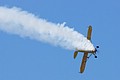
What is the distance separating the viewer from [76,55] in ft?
413

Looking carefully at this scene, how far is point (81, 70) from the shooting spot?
433ft

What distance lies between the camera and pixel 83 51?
123 m

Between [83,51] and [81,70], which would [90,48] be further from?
[81,70]

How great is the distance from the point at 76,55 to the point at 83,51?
9.69ft

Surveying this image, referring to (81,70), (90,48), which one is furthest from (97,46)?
(81,70)

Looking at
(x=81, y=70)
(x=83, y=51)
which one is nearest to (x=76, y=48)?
(x=83, y=51)

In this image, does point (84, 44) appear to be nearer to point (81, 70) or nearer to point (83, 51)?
point (83, 51)

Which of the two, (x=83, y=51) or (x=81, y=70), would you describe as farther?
(x=81, y=70)

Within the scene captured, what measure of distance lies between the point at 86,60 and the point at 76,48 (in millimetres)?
8193

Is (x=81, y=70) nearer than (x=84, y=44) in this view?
No

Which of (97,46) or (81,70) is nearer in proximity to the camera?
(97,46)

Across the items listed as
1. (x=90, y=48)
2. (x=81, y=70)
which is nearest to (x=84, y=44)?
(x=90, y=48)

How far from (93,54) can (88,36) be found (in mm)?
4282

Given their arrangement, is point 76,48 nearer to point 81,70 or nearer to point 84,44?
point 84,44
